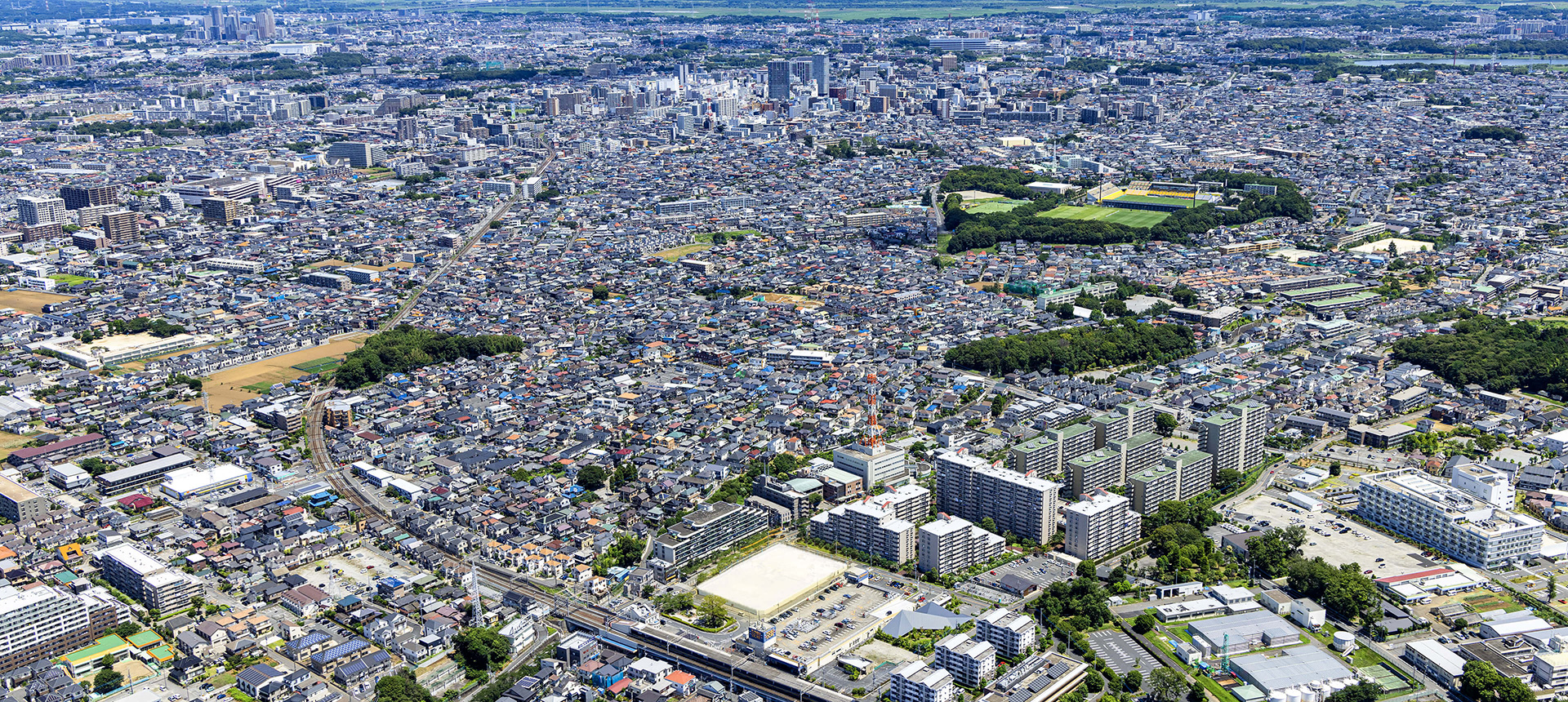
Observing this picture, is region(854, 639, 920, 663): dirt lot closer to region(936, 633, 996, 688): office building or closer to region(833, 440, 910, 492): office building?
region(936, 633, 996, 688): office building

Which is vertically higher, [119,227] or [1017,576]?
[119,227]

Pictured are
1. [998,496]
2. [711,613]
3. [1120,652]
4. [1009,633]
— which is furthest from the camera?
[998,496]

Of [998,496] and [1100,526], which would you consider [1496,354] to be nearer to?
[1100,526]

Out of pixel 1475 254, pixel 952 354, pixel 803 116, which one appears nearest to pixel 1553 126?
pixel 1475 254

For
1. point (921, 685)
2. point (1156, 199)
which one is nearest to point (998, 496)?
point (921, 685)

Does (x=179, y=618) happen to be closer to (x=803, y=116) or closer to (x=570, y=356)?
(x=570, y=356)

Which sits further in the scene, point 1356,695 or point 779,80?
point 779,80
